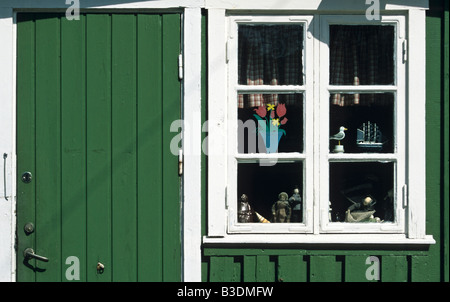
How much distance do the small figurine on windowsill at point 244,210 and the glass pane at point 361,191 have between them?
1.90 ft

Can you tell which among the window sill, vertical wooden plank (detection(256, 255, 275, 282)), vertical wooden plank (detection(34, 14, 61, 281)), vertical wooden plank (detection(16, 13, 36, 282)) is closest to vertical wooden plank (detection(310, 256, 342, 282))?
the window sill

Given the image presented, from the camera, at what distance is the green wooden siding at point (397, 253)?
13.9 feet

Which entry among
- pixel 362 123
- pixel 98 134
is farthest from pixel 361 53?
Answer: pixel 98 134

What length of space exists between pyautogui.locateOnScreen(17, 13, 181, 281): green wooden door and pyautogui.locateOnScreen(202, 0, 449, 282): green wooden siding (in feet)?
1.37

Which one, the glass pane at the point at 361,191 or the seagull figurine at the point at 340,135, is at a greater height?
the seagull figurine at the point at 340,135

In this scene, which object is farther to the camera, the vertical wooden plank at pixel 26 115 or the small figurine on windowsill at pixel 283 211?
the small figurine on windowsill at pixel 283 211

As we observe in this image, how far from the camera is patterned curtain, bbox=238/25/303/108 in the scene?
14.3ft

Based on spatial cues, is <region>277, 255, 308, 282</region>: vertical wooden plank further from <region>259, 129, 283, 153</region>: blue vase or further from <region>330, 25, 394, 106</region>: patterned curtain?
<region>330, 25, 394, 106</region>: patterned curtain

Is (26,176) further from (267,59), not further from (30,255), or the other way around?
(267,59)

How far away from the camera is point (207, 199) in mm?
4270

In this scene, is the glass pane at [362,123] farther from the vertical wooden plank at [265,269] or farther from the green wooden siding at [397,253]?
the vertical wooden plank at [265,269]

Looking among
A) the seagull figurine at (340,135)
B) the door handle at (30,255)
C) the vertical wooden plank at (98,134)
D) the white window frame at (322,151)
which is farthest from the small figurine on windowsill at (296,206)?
the door handle at (30,255)
